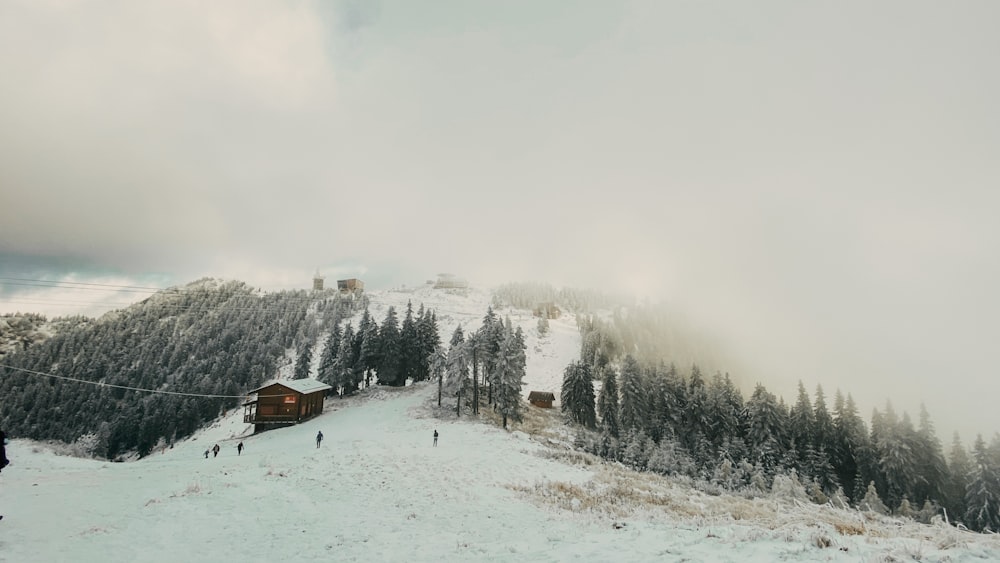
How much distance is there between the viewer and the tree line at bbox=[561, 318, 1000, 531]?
44062mm

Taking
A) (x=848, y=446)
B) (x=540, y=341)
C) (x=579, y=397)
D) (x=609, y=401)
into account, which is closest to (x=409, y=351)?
(x=579, y=397)

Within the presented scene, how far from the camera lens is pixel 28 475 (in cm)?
2348

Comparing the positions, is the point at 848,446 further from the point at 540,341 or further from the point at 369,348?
the point at 540,341

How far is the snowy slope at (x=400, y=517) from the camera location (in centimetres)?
1059

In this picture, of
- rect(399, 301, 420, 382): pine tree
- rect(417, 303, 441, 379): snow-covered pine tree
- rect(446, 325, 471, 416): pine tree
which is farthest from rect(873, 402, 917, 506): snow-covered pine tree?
rect(399, 301, 420, 382): pine tree

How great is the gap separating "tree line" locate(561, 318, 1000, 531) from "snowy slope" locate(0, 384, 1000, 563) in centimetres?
2466

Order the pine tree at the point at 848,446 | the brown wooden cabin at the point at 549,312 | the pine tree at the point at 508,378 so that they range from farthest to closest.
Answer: the brown wooden cabin at the point at 549,312, the pine tree at the point at 508,378, the pine tree at the point at 848,446

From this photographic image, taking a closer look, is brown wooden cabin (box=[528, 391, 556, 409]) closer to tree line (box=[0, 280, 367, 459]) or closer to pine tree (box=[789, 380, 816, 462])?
pine tree (box=[789, 380, 816, 462])

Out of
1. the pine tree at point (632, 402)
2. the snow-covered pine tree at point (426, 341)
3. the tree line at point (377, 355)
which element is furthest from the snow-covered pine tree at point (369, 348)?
the pine tree at point (632, 402)

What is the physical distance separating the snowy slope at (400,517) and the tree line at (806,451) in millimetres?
24655

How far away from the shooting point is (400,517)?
16.6 m

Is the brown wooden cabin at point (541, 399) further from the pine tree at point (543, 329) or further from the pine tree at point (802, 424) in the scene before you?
the pine tree at point (543, 329)

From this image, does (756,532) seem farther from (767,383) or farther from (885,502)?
(767,383)

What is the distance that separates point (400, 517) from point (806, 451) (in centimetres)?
5803
